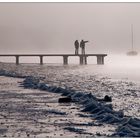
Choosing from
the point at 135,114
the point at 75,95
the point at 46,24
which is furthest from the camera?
the point at 75,95

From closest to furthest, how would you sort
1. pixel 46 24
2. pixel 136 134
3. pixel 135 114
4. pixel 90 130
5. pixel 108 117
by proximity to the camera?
pixel 136 134 < pixel 90 130 < pixel 108 117 < pixel 135 114 < pixel 46 24

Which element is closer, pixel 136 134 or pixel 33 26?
pixel 136 134

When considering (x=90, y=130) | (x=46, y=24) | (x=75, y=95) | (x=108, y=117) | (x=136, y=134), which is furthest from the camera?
(x=75, y=95)

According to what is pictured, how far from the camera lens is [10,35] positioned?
1203 cm

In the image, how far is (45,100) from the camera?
11688 mm

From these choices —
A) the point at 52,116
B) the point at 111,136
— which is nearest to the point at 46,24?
the point at 52,116

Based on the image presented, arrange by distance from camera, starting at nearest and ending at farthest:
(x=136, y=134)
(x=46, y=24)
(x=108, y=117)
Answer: (x=136, y=134), (x=108, y=117), (x=46, y=24)

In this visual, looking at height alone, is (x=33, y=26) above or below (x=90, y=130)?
above

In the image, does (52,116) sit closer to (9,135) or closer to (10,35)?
(9,135)

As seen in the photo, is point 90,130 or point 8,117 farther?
point 8,117

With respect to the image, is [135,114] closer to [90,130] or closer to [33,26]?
[90,130]

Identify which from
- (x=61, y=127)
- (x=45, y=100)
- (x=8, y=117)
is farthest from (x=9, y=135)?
(x=45, y=100)

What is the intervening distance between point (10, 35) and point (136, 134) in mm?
5801

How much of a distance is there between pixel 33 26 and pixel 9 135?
499 centimetres
